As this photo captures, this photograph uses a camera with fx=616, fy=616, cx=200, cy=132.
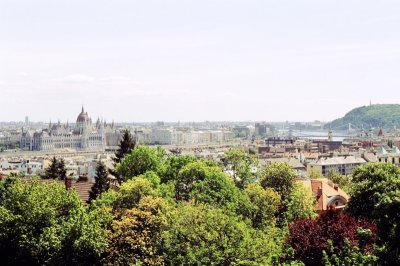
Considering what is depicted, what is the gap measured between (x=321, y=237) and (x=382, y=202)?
604cm

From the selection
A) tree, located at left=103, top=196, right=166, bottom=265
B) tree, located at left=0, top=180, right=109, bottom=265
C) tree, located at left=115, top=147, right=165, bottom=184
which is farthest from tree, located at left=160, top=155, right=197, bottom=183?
tree, located at left=0, top=180, right=109, bottom=265

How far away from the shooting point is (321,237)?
24062 mm

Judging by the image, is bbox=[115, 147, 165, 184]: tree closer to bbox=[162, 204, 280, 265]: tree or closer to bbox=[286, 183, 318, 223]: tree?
bbox=[286, 183, 318, 223]: tree

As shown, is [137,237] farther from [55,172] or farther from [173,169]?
[55,172]

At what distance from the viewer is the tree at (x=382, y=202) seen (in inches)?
688

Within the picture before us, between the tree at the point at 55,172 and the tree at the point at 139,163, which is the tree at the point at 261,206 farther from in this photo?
the tree at the point at 55,172

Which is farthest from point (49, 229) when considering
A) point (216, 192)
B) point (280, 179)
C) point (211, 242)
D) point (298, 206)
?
point (280, 179)

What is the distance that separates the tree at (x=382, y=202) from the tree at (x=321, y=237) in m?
1.12

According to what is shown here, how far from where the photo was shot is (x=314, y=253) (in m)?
23.6

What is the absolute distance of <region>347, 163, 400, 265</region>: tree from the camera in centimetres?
1748

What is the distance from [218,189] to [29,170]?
82.9 meters

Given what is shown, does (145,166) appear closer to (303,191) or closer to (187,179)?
(187,179)

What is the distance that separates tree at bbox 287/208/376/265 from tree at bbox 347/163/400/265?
43.9 inches

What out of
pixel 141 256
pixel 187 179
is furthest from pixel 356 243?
pixel 187 179
